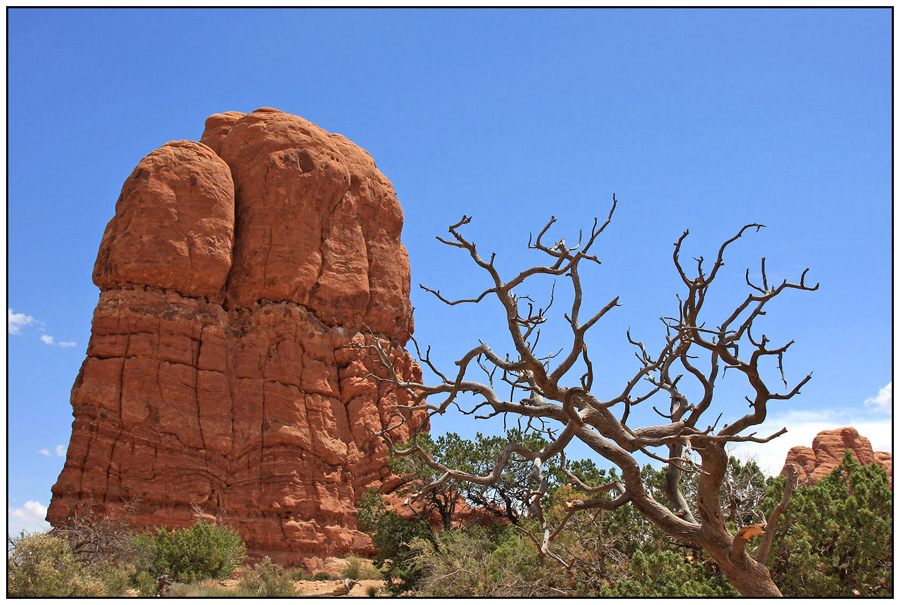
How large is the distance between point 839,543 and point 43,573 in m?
15.3

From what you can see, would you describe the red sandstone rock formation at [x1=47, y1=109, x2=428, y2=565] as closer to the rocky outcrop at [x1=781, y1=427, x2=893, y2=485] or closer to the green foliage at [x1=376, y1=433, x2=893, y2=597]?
the green foliage at [x1=376, y1=433, x2=893, y2=597]

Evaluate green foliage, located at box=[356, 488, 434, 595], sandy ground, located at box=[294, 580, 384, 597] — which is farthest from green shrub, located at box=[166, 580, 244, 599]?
green foliage, located at box=[356, 488, 434, 595]

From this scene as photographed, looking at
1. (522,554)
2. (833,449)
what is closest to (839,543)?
(522,554)

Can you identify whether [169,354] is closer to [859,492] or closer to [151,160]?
[151,160]

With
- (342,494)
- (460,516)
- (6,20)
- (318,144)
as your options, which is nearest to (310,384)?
(342,494)

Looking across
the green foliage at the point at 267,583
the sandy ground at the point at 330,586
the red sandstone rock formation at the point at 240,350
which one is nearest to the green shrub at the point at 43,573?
the green foliage at the point at 267,583

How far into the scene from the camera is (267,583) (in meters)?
20.0

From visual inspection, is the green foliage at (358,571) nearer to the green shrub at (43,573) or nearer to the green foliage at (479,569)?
the green foliage at (479,569)

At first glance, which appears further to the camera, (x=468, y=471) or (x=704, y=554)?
(x=468, y=471)

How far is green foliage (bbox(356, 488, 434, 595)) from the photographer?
63.9 feet

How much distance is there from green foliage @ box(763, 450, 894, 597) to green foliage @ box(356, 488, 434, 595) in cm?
1083

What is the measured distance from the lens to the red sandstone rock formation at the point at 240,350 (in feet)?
82.1

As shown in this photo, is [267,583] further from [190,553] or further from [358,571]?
[358,571]

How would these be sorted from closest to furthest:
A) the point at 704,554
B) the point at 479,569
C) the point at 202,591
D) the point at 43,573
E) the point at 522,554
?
the point at 704,554
the point at 43,573
the point at 479,569
the point at 522,554
the point at 202,591
